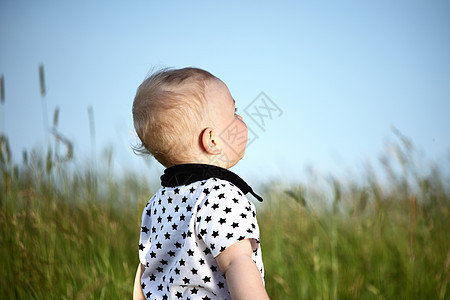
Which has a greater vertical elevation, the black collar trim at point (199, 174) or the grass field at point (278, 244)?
the black collar trim at point (199, 174)

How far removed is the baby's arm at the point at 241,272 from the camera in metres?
1.12

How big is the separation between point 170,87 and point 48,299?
124 centimetres

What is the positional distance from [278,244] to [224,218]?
1.76m

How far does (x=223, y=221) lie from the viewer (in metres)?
1.21

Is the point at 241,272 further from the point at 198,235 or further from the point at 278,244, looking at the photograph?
the point at 278,244

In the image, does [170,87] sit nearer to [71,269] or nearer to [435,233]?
[71,269]

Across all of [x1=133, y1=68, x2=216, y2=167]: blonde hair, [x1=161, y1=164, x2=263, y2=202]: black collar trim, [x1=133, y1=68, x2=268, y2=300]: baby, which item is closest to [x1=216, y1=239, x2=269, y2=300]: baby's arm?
[x1=133, y1=68, x2=268, y2=300]: baby

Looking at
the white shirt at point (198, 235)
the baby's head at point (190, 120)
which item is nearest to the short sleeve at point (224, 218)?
the white shirt at point (198, 235)

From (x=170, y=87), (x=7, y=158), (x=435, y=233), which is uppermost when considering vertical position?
(x=170, y=87)

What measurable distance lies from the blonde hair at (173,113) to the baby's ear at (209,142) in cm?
3

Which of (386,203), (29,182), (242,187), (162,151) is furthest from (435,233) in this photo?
(29,182)

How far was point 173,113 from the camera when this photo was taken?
1.32 metres

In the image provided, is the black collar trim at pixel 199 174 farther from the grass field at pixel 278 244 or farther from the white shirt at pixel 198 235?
the grass field at pixel 278 244

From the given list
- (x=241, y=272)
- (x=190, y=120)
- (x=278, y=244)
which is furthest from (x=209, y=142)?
(x=278, y=244)
